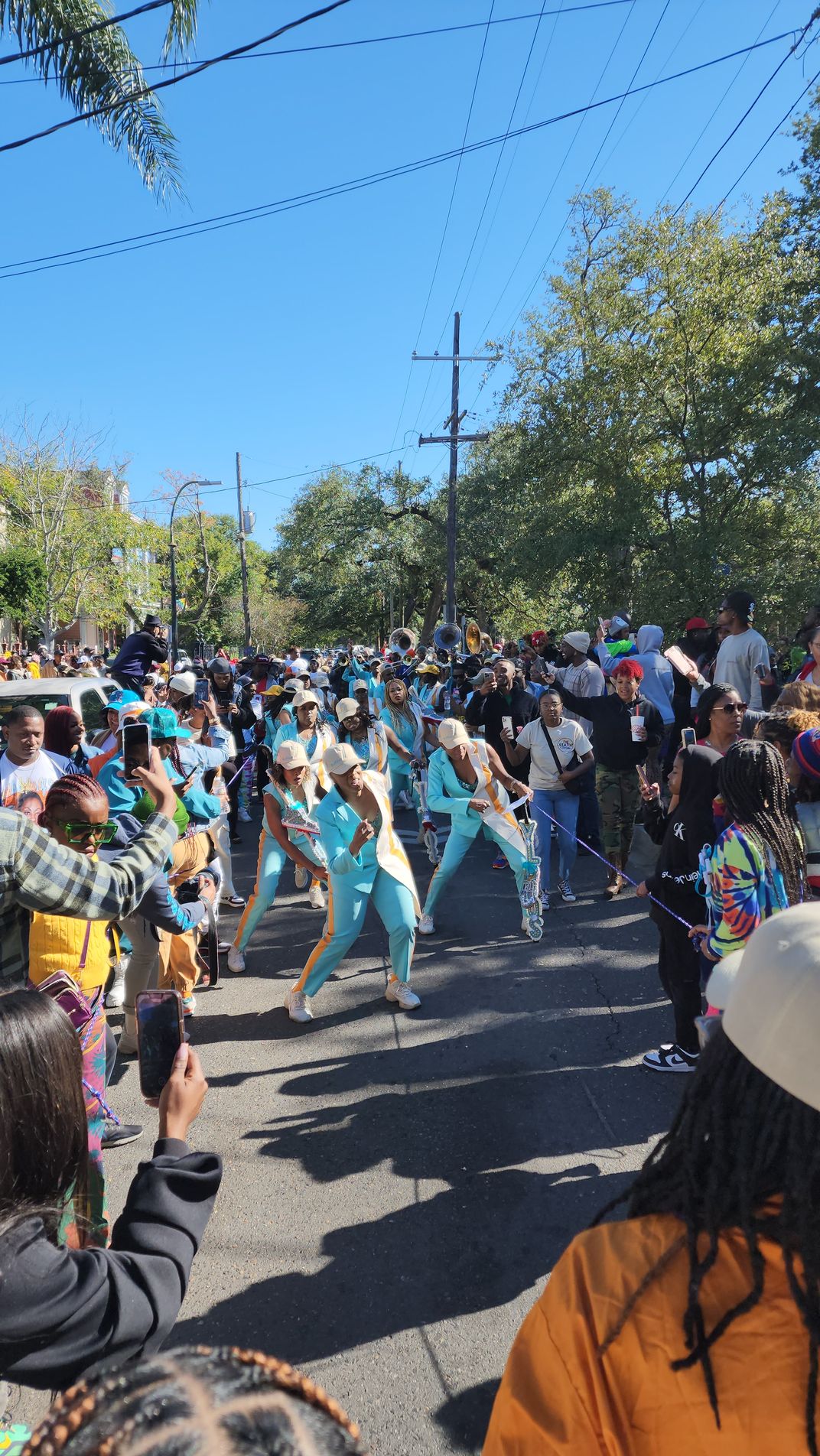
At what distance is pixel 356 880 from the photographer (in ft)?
17.1

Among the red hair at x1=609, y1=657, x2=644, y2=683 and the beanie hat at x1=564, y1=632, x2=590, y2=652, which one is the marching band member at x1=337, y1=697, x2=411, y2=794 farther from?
the red hair at x1=609, y1=657, x2=644, y2=683

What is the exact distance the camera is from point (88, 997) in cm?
301

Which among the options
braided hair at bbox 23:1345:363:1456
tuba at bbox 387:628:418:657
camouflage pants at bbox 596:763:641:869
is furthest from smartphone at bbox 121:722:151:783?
tuba at bbox 387:628:418:657

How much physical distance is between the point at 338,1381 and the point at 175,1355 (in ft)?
7.64

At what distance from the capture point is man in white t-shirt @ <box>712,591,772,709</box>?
23.8ft

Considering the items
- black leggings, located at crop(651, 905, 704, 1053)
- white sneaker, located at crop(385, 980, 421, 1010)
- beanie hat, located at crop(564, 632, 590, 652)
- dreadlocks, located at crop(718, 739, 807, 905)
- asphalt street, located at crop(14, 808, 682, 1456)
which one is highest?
beanie hat, located at crop(564, 632, 590, 652)

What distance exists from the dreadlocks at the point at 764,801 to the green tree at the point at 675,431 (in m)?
10.9

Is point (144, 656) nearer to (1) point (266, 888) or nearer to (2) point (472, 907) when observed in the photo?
(1) point (266, 888)

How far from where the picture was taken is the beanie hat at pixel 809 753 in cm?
367

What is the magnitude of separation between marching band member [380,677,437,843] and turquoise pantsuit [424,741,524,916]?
115 inches

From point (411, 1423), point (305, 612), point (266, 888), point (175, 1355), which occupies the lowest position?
point (411, 1423)

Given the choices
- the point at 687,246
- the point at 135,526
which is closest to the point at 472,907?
the point at 687,246

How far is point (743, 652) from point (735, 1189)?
6.88m

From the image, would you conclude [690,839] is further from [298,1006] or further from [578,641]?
[578,641]
